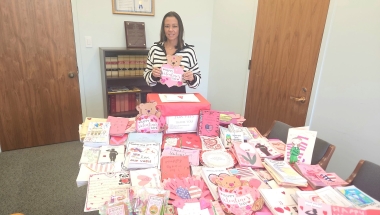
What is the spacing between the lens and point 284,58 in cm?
225

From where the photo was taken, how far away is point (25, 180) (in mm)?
2236

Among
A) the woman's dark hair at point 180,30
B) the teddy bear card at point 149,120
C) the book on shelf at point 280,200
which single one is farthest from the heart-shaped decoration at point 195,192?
the woman's dark hair at point 180,30

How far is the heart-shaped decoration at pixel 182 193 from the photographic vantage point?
0.98m

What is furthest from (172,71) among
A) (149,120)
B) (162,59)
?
(149,120)

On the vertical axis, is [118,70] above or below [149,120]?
above

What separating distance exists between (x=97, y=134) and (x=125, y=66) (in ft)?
5.62

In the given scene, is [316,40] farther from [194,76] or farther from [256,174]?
[256,174]

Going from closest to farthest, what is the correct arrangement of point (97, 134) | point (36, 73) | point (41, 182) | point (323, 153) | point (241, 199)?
point (241, 199), point (97, 134), point (323, 153), point (41, 182), point (36, 73)

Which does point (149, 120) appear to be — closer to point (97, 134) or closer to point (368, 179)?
point (97, 134)

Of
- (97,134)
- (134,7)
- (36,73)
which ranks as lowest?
(97,134)

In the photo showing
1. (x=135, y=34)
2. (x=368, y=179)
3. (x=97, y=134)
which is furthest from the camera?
(x=135, y=34)

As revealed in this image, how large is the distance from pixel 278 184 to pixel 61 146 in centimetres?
274

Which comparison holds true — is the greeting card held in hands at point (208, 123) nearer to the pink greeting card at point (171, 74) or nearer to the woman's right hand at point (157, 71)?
the pink greeting card at point (171, 74)

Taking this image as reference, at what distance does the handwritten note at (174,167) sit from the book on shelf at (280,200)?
0.37 m
